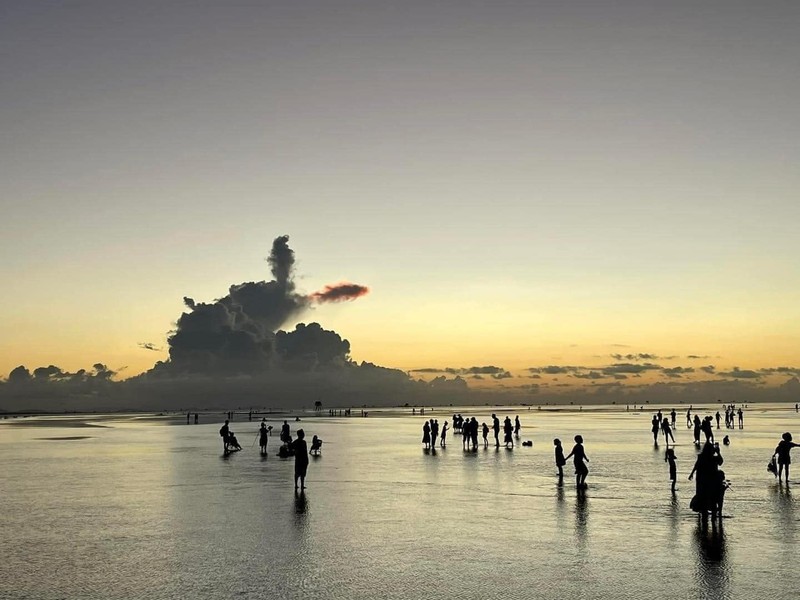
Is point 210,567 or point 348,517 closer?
point 210,567

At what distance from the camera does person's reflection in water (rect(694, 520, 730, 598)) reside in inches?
467

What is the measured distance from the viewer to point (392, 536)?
55.2 ft

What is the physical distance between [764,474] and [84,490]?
26.0 meters

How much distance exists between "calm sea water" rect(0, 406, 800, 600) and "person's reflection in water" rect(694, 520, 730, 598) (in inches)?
2.4

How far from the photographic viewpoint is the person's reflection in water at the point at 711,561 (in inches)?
467

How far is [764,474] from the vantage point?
28.8m

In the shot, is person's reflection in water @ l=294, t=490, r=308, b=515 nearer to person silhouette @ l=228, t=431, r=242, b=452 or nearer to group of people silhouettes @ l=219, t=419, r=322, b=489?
group of people silhouettes @ l=219, t=419, r=322, b=489

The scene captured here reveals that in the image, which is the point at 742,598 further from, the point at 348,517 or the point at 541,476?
the point at 541,476

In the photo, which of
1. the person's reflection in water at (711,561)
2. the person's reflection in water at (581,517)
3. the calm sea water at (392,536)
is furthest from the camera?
the person's reflection in water at (581,517)

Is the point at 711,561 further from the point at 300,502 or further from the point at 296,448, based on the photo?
the point at 296,448

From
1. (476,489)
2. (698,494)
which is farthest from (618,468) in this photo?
(698,494)

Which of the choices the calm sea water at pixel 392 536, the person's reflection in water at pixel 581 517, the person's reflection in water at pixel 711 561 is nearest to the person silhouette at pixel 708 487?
the person's reflection in water at pixel 711 561

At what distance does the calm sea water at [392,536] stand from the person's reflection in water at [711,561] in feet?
0.20

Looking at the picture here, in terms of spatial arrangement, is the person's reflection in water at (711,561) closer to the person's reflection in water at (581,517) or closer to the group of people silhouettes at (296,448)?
the person's reflection in water at (581,517)
